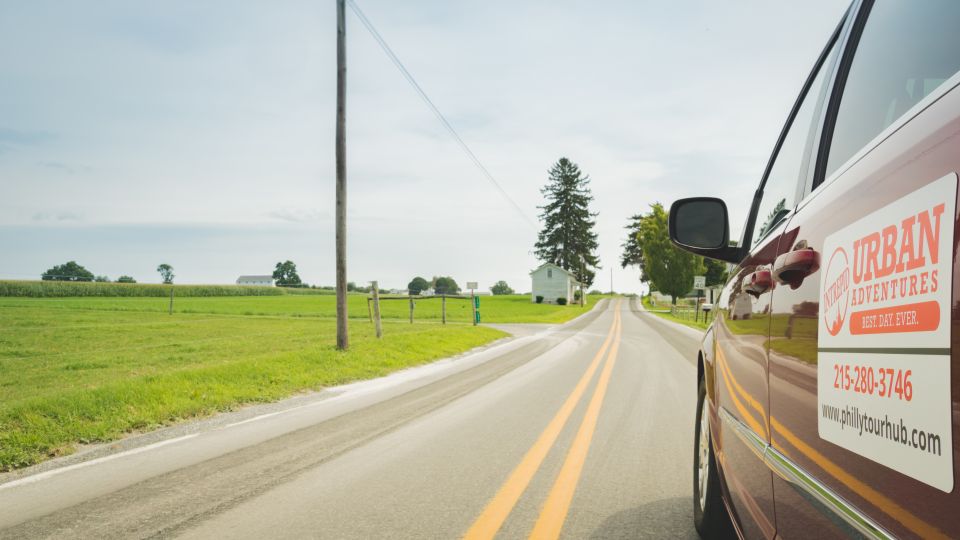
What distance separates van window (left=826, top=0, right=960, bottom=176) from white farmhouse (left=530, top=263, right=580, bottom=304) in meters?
81.1

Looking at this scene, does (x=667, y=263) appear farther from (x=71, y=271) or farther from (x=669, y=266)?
(x=71, y=271)

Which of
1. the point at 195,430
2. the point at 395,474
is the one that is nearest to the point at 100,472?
the point at 195,430

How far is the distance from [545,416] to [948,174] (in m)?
6.32

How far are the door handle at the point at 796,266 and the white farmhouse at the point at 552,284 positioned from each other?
8109 cm

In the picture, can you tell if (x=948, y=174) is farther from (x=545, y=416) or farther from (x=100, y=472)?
(x=545, y=416)

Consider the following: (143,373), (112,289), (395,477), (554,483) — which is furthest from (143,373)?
(112,289)

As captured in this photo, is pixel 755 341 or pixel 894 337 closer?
pixel 894 337

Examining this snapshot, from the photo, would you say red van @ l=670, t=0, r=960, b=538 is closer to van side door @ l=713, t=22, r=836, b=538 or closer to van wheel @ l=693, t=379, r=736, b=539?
van side door @ l=713, t=22, r=836, b=538

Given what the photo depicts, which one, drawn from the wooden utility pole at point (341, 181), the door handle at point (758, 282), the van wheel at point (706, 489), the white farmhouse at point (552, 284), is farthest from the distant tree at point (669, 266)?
the door handle at point (758, 282)

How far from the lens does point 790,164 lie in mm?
2602

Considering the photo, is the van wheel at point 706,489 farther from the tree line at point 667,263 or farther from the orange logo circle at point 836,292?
the tree line at point 667,263

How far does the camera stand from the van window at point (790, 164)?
7.59ft

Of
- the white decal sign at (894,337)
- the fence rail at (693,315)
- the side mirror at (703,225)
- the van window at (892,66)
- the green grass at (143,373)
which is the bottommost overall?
the fence rail at (693,315)

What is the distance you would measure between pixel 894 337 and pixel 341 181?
45.6 feet
